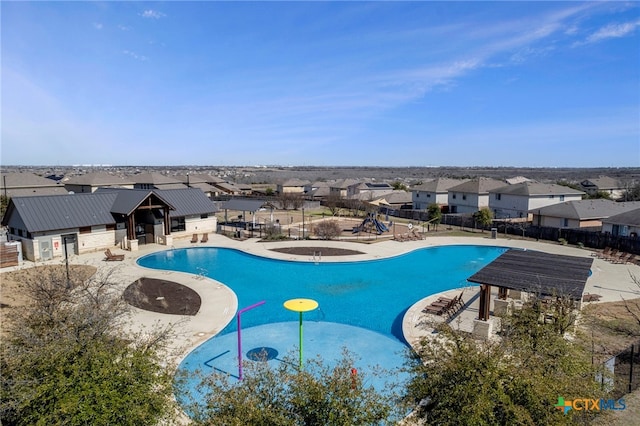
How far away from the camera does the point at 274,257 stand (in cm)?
3130

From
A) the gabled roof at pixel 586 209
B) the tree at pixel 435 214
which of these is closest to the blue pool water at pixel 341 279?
the tree at pixel 435 214

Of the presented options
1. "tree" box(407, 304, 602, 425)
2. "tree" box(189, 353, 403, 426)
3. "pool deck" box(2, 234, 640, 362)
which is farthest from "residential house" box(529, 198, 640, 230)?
"tree" box(189, 353, 403, 426)

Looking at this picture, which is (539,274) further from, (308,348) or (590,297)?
(308,348)

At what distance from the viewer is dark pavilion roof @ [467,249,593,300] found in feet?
51.5

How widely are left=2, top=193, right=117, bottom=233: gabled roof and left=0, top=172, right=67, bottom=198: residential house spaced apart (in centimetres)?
2690

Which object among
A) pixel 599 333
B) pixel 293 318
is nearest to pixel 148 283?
pixel 293 318

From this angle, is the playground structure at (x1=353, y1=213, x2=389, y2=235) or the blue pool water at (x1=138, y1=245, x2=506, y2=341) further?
the playground structure at (x1=353, y1=213, x2=389, y2=235)

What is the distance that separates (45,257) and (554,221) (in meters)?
47.4

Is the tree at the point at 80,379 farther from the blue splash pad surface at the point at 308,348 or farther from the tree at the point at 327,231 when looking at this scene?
the tree at the point at 327,231

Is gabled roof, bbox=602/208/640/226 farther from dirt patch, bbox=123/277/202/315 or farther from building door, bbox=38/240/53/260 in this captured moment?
building door, bbox=38/240/53/260

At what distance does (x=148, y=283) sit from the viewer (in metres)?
24.2

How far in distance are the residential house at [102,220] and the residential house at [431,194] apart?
32652mm

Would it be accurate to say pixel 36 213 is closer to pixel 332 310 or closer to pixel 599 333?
pixel 332 310

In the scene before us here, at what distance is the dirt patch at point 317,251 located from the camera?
3259 cm
